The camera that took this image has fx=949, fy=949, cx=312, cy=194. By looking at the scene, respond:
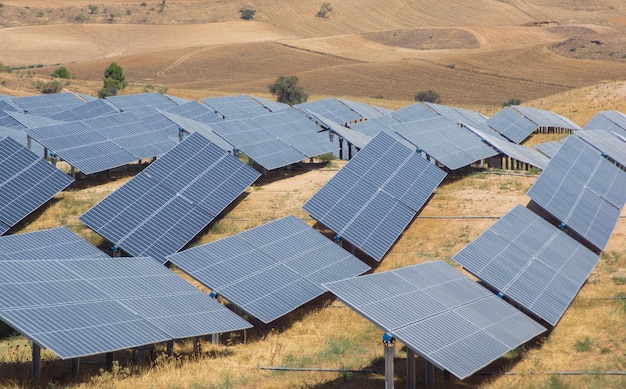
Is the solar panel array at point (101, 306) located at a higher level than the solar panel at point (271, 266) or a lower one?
higher

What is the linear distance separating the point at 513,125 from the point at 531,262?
1158 inches

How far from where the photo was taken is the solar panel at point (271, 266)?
764 inches

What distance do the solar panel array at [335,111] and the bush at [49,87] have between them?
28.0 metres

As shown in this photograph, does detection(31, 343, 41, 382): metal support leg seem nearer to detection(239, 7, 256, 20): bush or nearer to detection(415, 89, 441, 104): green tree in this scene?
detection(415, 89, 441, 104): green tree

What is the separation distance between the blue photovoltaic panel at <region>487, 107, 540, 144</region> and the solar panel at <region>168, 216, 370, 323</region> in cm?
2649

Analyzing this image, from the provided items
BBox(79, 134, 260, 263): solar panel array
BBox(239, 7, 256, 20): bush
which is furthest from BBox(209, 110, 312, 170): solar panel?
BBox(239, 7, 256, 20): bush

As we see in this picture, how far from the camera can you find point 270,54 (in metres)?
114

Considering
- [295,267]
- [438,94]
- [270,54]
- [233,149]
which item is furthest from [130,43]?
[295,267]

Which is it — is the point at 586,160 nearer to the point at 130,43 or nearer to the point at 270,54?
the point at 270,54

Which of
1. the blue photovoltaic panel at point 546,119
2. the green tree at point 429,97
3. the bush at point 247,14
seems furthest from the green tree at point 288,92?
the bush at point 247,14

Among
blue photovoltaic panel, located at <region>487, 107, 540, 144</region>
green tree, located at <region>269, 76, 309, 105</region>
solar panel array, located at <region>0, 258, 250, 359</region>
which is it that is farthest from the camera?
green tree, located at <region>269, 76, 309, 105</region>

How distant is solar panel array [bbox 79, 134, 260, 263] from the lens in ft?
77.4

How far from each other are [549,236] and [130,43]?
109118 mm

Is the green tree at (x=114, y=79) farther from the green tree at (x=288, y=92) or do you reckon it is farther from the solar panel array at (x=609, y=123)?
the solar panel array at (x=609, y=123)
